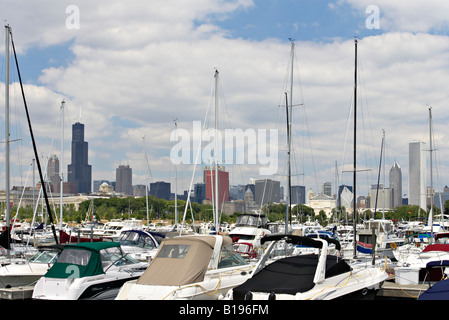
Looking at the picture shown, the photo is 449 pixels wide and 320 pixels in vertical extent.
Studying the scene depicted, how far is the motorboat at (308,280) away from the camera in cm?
1227

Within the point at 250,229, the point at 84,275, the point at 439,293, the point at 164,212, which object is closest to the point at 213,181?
the point at 250,229

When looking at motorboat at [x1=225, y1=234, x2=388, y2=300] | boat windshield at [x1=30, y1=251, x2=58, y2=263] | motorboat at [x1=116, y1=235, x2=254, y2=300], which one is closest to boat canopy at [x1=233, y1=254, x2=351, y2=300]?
motorboat at [x1=225, y1=234, x2=388, y2=300]

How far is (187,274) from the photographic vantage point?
13.7 m

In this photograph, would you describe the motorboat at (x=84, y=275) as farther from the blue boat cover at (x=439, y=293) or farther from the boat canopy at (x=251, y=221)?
the boat canopy at (x=251, y=221)

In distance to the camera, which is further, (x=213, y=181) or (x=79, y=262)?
(x=213, y=181)

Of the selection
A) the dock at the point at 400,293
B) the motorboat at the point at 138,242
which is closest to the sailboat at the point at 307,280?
the dock at the point at 400,293

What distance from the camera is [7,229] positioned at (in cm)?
2411

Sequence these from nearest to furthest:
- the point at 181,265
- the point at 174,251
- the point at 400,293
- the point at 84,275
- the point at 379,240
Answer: the point at 181,265 → the point at 174,251 → the point at 84,275 → the point at 400,293 → the point at 379,240

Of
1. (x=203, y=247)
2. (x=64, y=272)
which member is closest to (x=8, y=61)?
(x=64, y=272)

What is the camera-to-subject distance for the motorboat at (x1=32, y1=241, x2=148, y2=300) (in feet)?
49.2

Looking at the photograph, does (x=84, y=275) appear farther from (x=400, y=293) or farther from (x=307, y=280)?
(x=400, y=293)

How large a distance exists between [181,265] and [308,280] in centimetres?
352
